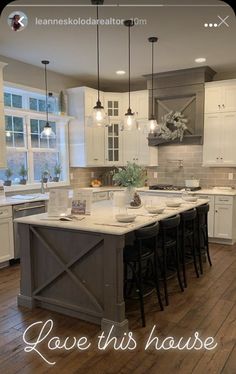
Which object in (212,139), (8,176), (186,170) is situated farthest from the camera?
(186,170)

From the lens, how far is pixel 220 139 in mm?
5727

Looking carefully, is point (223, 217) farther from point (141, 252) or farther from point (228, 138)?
point (141, 252)

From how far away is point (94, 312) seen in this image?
2883mm

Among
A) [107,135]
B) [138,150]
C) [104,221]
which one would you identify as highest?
[107,135]

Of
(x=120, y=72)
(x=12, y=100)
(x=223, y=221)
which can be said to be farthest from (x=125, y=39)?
(x=223, y=221)

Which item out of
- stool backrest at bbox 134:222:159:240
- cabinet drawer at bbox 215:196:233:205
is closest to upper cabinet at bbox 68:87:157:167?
cabinet drawer at bbox 215:196:233:205

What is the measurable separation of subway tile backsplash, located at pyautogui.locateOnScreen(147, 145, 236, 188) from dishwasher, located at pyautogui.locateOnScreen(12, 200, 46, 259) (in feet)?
9.04

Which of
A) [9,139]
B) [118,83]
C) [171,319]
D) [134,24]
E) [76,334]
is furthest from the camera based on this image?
[118,83]

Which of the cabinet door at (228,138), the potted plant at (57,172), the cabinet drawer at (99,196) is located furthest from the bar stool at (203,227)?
the potted plant at (57,172)

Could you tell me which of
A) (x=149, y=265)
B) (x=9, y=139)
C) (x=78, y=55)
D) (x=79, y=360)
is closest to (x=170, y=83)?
(x=78, y=55)

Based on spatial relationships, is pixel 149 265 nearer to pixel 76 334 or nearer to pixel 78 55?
pixel 76 334

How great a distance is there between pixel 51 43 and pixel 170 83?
8.23 ft

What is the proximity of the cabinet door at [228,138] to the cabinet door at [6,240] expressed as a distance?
3.74 m

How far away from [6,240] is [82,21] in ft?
9.48
